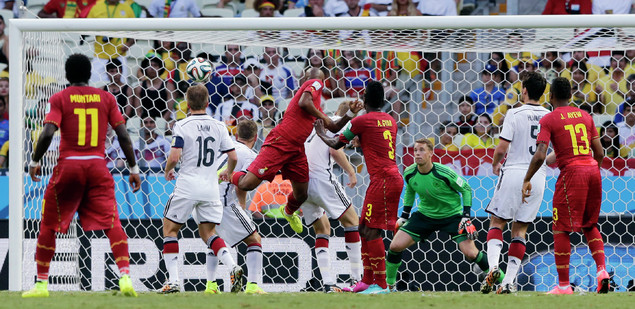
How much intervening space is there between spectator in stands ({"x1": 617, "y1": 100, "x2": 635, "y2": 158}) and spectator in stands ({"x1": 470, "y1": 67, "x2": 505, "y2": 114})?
4.40 feet

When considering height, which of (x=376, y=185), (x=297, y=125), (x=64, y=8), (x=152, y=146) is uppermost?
(x=64, y=8)

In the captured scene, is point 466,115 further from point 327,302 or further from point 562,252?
point 327,302

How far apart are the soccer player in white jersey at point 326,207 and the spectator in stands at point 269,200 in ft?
→ 2.49

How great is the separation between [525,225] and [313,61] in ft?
11.6

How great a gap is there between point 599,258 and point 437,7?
750cm

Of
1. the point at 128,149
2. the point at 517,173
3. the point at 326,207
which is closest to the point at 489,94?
the point at 517,173

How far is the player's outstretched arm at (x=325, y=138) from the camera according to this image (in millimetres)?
8156

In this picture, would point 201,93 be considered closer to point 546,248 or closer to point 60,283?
point 60,283

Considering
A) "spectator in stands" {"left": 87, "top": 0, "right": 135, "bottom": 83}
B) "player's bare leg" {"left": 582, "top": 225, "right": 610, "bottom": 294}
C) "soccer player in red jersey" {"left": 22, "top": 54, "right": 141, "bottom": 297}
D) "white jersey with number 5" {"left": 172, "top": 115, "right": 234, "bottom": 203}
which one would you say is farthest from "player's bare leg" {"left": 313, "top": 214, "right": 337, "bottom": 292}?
"spectator in stands" {"left": 87, "top": 0, "right": 135, "bottom": 83}

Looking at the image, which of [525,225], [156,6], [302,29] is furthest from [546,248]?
[156,6]

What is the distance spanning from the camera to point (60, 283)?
9.02 metres

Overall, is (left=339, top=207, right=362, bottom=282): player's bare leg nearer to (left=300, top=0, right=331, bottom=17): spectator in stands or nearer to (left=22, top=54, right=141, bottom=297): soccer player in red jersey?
(left=22, top=54, right=141, bottom=297): soccer player in red jersey

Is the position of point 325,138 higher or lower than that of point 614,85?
Result: lower

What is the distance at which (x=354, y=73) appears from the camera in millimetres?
10453
